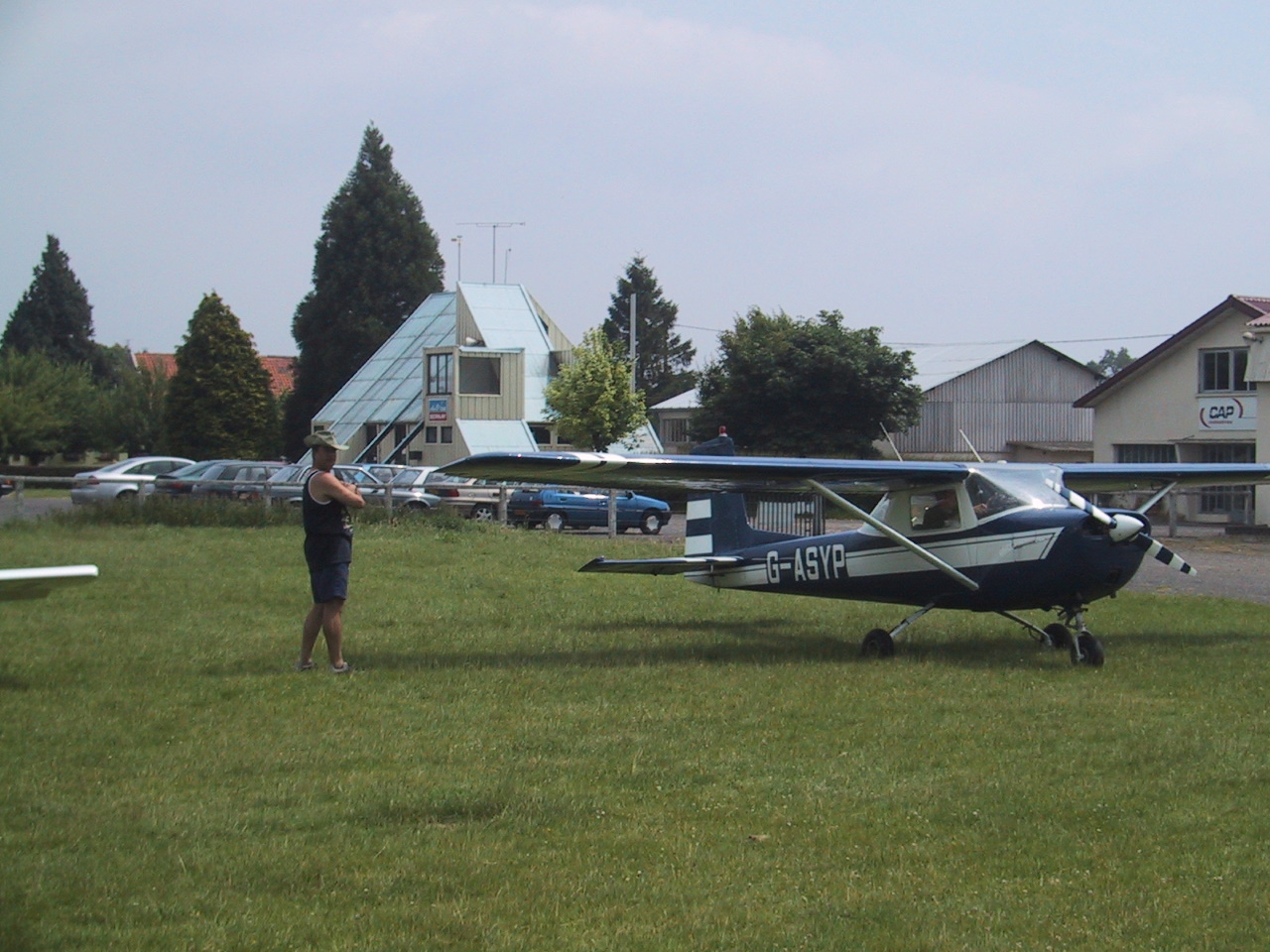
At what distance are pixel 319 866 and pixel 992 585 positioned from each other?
26.6 feet

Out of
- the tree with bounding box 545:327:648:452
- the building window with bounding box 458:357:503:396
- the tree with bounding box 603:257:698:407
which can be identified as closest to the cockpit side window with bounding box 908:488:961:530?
the tree with bounding box 545:327:648:452

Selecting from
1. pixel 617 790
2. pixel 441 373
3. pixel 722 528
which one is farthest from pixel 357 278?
pixel 617 790

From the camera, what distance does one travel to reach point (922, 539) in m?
13.1

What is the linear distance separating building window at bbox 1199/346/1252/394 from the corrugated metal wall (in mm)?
16052

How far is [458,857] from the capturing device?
589 cm

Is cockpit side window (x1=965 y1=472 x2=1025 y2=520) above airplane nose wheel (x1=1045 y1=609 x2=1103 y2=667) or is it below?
above

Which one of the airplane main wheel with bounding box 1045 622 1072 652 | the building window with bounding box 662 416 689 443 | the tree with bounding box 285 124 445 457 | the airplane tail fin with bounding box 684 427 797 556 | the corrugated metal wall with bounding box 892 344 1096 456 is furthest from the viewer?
the tree with bounding box 285 124 445 457

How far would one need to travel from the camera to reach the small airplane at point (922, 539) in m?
11.7

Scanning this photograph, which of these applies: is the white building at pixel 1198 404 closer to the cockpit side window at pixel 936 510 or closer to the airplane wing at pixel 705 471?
the cockpit side window at pixel 936 510

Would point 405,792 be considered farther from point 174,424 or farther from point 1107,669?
point 174,424

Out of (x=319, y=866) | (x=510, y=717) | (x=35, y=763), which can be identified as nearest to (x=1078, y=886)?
(x=319, y=866)

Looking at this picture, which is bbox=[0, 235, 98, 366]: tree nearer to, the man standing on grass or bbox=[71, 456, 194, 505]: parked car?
bbox=[71, 456, 194, 505]: parked car

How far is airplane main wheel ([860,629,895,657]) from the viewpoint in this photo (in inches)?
486

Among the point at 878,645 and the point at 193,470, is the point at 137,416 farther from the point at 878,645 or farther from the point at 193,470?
the point at 878,645
